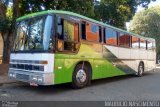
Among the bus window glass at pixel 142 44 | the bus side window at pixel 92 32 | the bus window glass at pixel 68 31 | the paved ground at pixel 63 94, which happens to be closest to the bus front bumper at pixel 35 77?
the paved ground at pixel 63 94

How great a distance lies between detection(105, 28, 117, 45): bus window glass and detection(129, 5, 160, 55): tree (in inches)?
1337

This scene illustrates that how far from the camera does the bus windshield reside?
9523 mm

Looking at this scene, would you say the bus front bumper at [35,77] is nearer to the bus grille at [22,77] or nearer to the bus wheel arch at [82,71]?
the bus grille at [22,77]

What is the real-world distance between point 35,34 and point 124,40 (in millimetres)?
6901

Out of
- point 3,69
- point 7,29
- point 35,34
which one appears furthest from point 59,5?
point 35,34

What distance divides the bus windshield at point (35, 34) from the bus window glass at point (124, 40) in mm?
6085

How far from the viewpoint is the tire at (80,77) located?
1060 centimetres

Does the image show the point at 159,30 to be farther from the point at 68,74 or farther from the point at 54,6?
the point at 68,74

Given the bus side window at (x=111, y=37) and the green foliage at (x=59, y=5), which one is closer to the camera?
the bus side window at (x=111, y=37)

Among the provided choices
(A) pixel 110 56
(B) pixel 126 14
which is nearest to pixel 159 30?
(B) pixel 126 14

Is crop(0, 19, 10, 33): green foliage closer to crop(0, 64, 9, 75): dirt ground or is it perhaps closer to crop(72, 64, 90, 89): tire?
crop(0, 64, 9, 75): dirt ground

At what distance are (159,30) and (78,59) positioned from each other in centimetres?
3892

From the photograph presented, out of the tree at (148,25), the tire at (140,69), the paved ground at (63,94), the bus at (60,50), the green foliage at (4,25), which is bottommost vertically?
the paved ground at (63,94)

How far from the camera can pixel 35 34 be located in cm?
995
